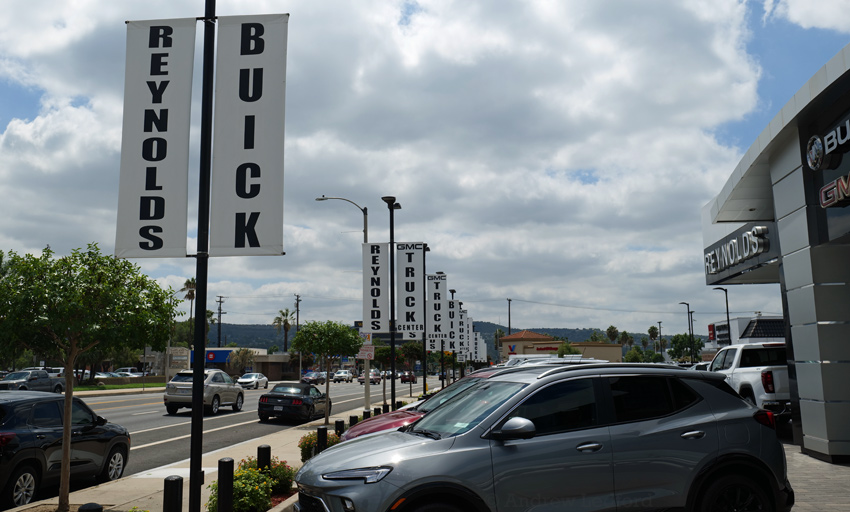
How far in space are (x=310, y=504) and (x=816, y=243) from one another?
1052 cm

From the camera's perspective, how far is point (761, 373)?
50.3ft

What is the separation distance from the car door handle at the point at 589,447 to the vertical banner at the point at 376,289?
1587 cm

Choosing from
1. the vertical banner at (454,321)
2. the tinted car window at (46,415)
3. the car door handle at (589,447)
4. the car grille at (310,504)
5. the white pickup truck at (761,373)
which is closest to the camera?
the car grille at (310,504)

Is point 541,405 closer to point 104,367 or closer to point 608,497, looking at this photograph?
point 608,497

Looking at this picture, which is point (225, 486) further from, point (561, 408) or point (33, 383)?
point (33, 383)

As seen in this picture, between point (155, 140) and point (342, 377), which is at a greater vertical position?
→ point (155, 140)

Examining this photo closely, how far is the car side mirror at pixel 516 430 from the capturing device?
5.45 meters

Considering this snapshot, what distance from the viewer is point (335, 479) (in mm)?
5379

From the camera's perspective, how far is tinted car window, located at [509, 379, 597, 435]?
19.3ft

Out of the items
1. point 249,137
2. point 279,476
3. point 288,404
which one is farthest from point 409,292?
point 249,137

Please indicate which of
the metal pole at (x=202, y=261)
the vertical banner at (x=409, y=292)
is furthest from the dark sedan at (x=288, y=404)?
the metal pole at (x=202, y=261)

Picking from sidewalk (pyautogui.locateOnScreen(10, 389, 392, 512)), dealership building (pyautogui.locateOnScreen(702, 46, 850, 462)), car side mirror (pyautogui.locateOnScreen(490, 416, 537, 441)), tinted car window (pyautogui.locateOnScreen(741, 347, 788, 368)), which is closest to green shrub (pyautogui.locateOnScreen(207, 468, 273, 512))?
sidewalk (pyautogui.locateOnScreen(10, 389, 392, 512))

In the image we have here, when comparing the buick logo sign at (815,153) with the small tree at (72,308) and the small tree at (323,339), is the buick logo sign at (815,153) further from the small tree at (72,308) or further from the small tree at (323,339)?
the small tree at (323,339)

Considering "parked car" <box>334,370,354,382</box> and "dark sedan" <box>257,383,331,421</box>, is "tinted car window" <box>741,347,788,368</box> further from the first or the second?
"parked car" <box>334,370,354,382</box>
